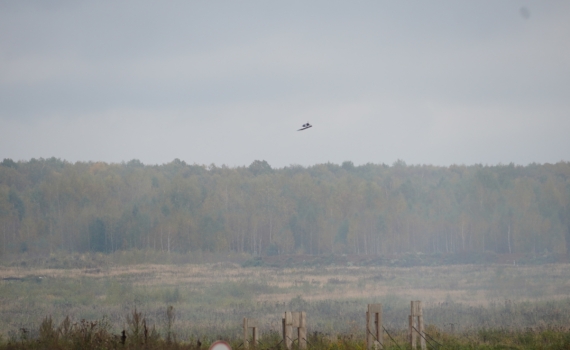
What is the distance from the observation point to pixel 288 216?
95.4 metres

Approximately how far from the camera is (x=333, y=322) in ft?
94.3

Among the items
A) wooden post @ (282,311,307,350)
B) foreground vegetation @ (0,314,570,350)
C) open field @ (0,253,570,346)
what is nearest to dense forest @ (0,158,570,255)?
open field @ (0,253,570,346)

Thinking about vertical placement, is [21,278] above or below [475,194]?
below

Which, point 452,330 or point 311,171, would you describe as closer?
point 452,330

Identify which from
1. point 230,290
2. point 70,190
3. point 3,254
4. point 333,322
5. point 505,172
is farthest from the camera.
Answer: point 505,172

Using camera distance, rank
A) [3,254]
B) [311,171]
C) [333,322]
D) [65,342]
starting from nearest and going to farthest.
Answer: [65,342]
[333,322]
[3,254]
[311,171]

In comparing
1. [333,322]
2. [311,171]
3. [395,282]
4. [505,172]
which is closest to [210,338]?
[333,322]

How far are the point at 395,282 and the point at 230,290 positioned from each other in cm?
1331

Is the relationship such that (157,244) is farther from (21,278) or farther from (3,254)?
(21,278)

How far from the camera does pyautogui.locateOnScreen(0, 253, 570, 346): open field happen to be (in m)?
29.2

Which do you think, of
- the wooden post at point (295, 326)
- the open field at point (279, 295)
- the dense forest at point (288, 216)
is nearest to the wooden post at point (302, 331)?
the wooden post at point (295, 326)

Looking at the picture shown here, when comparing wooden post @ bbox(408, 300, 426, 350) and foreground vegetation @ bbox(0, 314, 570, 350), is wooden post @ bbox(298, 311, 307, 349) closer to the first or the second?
foreground vegetation @ bbox(0, 314, 570, 350)

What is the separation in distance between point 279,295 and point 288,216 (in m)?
50.2

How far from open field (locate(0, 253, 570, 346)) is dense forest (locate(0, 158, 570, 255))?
65.4ft
